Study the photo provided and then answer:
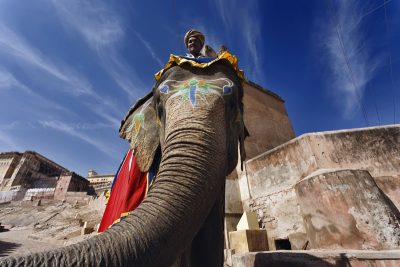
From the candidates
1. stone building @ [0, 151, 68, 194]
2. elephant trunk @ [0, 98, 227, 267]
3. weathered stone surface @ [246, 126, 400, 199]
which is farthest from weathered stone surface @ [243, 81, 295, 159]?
stone building @ [0, 151, 68, 194]

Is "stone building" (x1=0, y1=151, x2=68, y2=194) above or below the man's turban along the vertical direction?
above

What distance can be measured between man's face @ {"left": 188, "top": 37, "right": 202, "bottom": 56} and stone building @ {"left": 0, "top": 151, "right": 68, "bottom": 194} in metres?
42.2

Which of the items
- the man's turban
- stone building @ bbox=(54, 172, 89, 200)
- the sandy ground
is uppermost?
stone building @ bbox=(54, 172, 89, 200)

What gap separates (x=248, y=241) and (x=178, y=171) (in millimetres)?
3787

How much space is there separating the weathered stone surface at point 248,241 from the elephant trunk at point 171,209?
338 centimetres

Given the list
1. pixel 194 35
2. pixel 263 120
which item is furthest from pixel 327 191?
pixel 263 120

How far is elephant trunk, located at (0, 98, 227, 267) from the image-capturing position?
0.99 meters

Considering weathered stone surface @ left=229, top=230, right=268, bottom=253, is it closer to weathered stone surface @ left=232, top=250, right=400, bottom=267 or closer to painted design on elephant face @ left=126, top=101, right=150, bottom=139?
weathered stone surface @ left=232, top=250, right=400, bottom=267

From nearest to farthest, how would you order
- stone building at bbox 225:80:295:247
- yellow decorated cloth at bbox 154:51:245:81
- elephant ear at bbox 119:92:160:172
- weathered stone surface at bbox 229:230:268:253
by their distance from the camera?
1. elephant ear at bbox 119:92:160:172
2. yellow decorated cloth at bbox 154:51:245:81
3. weathered stone surface at bbox 229:230:268:253
4. stone building at bbox 225:80:295:247

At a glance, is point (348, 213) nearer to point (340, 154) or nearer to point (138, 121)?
point (340, 154)

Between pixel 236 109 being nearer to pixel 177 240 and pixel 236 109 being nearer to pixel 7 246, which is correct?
pixel 177 240

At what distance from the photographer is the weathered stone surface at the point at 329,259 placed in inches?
91.4

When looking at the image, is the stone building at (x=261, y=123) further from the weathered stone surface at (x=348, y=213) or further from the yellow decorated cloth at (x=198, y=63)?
the yellow decorated cloth at (x=198, y=63)

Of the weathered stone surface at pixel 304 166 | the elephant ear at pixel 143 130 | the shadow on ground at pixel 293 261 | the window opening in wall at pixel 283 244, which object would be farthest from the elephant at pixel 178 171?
the window opening in wall at pixel 283 244
